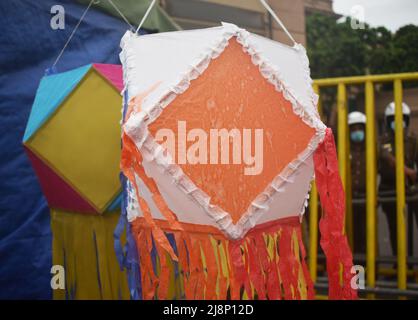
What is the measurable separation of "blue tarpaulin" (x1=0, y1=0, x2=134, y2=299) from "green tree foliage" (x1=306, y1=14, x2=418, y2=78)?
6.83m

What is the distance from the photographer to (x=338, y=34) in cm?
1016

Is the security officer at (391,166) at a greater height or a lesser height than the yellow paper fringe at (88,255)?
greater

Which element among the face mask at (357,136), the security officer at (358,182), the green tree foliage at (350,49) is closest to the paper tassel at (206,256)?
the security officer at (358,182)

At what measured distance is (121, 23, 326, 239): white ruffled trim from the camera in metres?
0.99

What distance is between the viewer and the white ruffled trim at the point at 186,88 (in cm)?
99

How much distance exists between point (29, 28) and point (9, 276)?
1083mm

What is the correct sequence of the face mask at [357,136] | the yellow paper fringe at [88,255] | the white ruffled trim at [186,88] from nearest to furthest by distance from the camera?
the white ruffled trim at [186,88] → the yellow paper fringe at [88,255] → the face mask at [357,136]

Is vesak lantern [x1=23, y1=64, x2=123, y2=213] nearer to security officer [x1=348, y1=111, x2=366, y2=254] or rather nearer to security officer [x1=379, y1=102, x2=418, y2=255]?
security officer [x1=348, y1=111, x2=366, y2=254]

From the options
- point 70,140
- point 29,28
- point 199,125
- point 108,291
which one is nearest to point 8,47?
point 29,28

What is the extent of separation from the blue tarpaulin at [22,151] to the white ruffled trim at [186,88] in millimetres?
1126

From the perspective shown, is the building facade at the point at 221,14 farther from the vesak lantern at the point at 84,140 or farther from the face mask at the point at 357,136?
the vesak lantern at the point at 84,140

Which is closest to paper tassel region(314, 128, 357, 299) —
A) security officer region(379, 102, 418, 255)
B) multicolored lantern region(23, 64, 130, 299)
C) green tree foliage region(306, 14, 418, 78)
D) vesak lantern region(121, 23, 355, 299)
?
vesak lantern region(121, 23, 355, 299)

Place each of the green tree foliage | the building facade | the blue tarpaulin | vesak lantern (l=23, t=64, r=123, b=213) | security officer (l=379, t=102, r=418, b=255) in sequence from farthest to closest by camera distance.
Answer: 1. the green tree foliage
2. the building facade
3. security officer (l=379, t=102, r=418, b=255)
4. the blue tarpaulin
5. vesak lantern (l=23, t=64, r=123, b=213)
